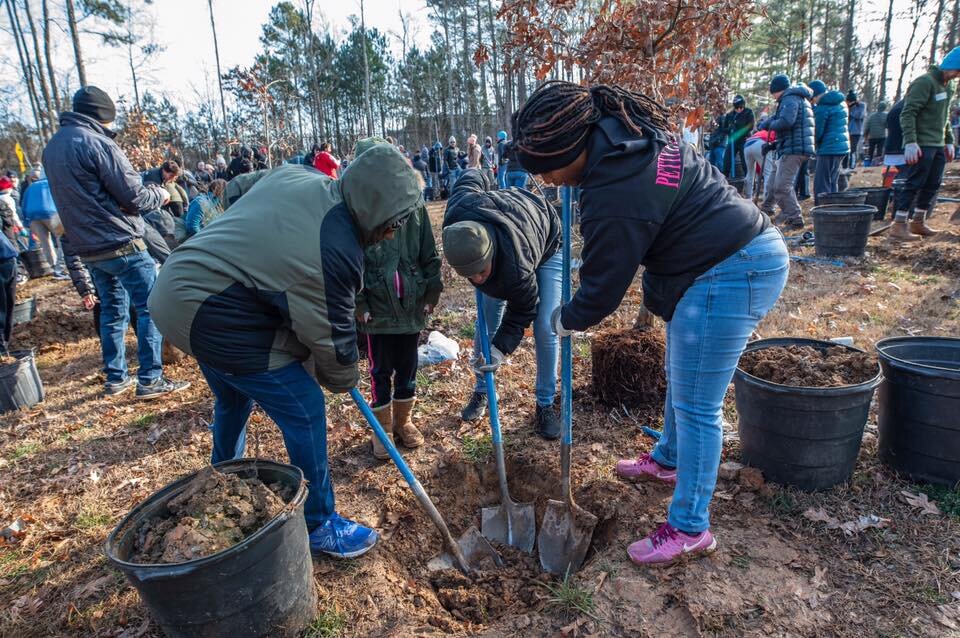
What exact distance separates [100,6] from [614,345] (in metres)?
23.9

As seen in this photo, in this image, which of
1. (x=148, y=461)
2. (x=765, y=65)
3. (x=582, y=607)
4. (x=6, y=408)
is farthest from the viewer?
(x=765, y=65)

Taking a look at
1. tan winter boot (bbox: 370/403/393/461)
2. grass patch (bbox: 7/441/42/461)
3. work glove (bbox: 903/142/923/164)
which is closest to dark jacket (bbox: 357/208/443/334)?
tan winter boot (bbox: 370/403/393/461)

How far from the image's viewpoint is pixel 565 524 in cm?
296

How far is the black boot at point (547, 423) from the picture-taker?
12.5 ft

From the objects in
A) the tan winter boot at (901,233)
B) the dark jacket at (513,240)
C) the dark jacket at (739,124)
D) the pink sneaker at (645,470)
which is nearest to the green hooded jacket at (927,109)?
the tan winter boot at (901,233)

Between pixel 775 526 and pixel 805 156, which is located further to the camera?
pixel 805 156

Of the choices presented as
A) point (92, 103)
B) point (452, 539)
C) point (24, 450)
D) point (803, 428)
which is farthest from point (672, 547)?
point (92, 103)

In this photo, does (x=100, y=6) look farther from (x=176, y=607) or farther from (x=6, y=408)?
(x=176, y=607)

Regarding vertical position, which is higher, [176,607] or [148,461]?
[176,607]

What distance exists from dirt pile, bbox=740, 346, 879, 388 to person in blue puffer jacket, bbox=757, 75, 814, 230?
6462mm

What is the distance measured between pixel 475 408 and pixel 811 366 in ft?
7.35

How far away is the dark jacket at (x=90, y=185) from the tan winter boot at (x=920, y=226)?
970 centimetres

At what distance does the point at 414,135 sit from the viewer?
4309cm

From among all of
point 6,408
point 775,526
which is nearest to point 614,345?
point 775,526
